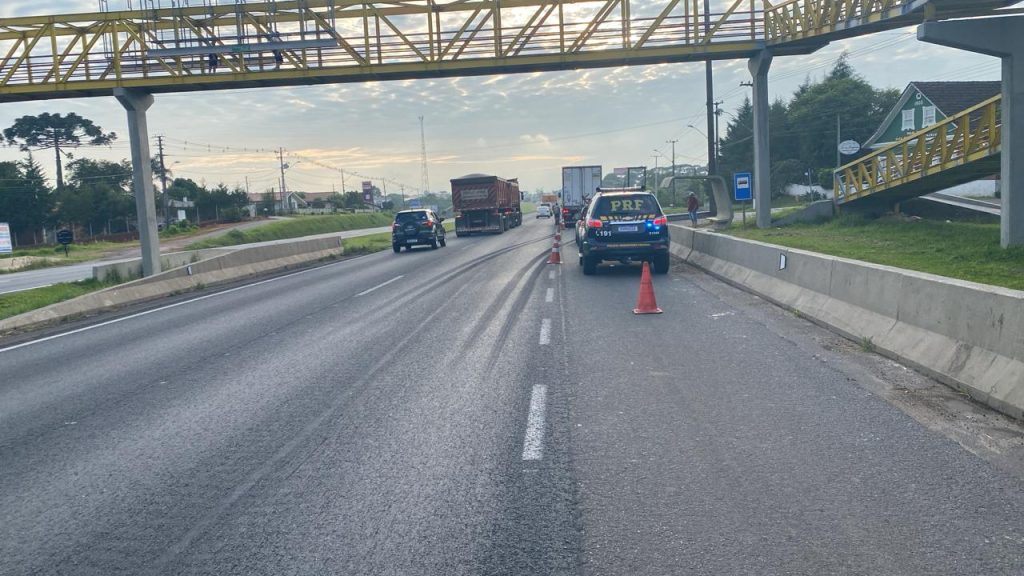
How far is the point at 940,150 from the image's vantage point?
2128 centimetres

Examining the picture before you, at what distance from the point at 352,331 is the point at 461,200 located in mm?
35930

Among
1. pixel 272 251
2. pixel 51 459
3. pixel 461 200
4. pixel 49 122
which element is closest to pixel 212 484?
pixel 51 459

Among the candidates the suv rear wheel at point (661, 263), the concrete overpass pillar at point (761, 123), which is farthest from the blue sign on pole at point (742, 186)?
the suv rear wheel at point (661, 263)

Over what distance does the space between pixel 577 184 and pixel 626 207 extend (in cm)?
3124

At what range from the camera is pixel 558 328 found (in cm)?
1169

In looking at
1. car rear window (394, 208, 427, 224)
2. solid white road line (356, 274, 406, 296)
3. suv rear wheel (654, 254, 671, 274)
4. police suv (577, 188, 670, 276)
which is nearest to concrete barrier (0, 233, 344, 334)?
car rear window (394, 208, 427, 224)

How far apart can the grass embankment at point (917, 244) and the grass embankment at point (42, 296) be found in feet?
55.7

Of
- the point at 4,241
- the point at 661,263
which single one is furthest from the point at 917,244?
the point at 4,241

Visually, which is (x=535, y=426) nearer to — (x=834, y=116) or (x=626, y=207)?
(x=626, y=207)

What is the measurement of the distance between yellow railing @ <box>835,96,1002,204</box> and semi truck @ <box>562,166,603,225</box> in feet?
71.5

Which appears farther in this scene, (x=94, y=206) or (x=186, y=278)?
(x=94, y=206)

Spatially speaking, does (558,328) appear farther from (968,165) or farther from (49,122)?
(49,122)

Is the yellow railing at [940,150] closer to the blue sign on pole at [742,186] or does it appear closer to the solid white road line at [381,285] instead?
the blue sign on pole at [742,186]

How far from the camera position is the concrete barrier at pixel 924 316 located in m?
6.59
